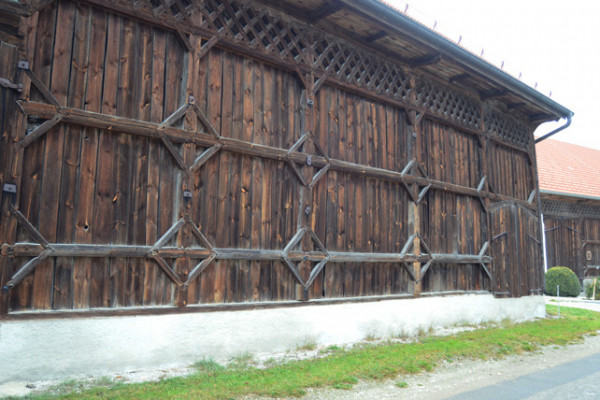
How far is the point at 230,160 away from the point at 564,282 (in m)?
14.8

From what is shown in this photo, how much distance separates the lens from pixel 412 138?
885 cm

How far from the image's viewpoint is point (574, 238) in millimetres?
18234

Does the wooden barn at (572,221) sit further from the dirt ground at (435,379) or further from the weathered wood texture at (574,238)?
the dirt ground at (435,379)

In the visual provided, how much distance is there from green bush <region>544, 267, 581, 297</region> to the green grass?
8241 millimetres

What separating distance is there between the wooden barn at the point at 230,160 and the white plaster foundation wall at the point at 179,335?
10 cm

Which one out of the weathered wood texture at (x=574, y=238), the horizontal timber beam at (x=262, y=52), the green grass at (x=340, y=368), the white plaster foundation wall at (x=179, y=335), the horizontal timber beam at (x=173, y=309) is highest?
the horizontal timber beam at (x=262, y=52)

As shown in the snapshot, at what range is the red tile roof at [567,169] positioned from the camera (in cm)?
1719

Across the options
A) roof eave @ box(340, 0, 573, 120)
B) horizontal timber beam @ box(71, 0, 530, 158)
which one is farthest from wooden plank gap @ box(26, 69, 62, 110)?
roof eave @ box(340, 0, 573, 120)

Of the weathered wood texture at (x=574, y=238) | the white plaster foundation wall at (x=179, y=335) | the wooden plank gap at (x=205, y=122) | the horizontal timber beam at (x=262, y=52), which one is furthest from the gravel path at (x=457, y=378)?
the weathered wood texture at (x=574, y=238)

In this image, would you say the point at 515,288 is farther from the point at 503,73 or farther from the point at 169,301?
the point at 169,301

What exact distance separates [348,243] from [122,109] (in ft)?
13.3

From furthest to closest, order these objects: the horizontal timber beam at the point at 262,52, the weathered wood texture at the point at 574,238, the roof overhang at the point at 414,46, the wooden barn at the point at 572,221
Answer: the weathered wood texture at the point at 574,238, the wooden barn at the point at 572,221, the roof overhang at the point at 414,46, the horizontal timber beam at the point at 262,52

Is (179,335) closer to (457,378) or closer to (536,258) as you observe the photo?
(457,378)

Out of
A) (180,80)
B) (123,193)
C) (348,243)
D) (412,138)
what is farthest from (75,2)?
(412,138)
